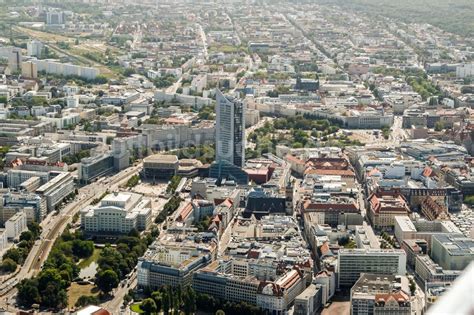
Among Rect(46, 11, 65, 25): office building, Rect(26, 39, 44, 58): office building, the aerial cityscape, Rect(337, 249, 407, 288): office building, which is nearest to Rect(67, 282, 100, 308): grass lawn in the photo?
the aerial cityscape

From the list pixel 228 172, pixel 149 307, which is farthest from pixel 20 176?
pixel 149 307

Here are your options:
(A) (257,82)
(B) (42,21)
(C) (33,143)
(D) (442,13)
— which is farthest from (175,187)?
(D) (442,13)

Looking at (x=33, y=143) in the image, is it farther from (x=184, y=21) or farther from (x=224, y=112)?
(x=184, y=21)

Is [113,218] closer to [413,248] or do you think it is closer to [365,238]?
[365,238]

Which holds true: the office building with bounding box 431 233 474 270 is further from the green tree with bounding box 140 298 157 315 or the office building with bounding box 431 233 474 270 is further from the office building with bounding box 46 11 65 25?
the office building with bounding box 46 11 65 25

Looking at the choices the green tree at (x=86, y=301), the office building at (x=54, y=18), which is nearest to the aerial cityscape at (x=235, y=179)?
the green tree at (x=86, y=301)
